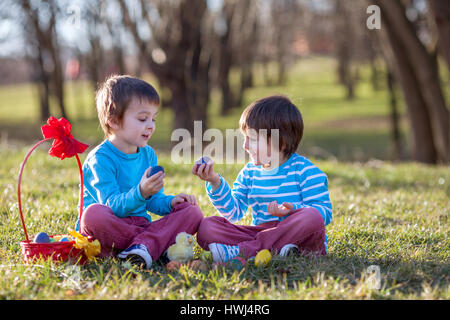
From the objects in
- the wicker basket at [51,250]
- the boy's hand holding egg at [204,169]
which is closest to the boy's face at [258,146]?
the boy's hand holding egg at [204,169]

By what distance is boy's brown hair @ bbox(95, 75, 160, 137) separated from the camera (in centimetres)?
294

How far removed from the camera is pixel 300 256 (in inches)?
111

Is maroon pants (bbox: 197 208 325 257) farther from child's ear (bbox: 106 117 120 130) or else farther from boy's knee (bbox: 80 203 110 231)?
child's ear (bbox: 106 117 120 130)

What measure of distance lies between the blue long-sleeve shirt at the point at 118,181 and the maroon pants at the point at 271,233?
1.10 feet

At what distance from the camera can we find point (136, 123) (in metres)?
2.96

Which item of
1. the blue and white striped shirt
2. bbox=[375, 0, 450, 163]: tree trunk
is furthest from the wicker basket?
bbox=[375, 0, 450, 163]: tree trunk

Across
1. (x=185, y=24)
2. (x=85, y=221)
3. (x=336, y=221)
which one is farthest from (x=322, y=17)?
(x=85, y=221)

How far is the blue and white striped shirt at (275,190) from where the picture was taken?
2982 mm

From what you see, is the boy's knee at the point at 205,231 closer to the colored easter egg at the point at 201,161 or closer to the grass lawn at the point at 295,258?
the grass lawn at the point at 295,258

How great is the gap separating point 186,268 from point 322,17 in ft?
68.3

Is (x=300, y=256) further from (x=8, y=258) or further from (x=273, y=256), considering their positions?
(x=8, y=258)

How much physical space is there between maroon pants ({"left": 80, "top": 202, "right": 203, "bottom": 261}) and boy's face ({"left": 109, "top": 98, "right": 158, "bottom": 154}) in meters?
0.46

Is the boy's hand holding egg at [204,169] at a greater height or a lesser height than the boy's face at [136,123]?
lesser

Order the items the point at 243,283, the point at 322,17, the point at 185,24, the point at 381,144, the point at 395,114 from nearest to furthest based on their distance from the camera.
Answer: the point at 243,283 < the point at 185,24 < the point at 395,114 < the point at 381,144 < the point at 322,17
